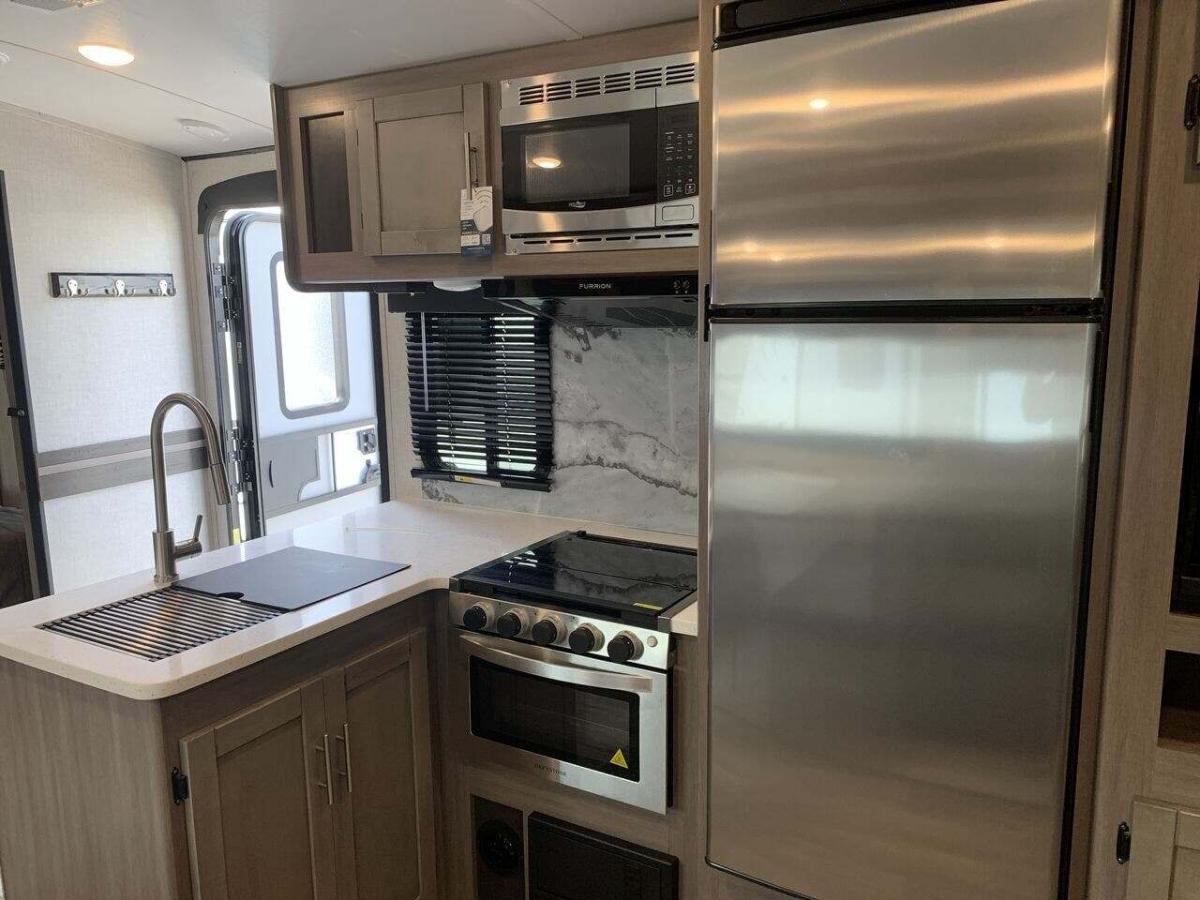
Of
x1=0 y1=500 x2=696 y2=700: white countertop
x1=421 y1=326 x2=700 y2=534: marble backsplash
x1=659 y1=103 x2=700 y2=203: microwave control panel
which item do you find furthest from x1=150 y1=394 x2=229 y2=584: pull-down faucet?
x1=659 y1=103 x2=700 y2=203: microwave control panel

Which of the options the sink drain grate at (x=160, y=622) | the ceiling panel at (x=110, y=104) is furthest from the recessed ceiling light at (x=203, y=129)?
the sink drain grate at (x=160, y=622)

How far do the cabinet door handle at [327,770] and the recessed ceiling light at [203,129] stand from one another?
7.32 ft

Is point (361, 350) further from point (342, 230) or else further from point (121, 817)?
point (121, 817)

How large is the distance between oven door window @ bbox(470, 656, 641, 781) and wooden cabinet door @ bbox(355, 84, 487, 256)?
1.12 meters

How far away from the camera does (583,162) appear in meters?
2.08

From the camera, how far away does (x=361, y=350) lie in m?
4.14

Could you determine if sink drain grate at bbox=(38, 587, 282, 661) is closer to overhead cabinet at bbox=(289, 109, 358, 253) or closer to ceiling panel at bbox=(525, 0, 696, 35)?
overhead cabinet at bbox=(289, 109, 358, 253)

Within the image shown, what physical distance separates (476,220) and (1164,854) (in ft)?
6.27

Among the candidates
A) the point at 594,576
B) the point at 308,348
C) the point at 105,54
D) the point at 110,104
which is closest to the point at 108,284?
the point at 110,104

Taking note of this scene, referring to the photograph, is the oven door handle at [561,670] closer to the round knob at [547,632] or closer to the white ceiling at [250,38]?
the round knob at [547,632]

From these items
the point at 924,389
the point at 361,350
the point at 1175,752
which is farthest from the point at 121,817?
the point at 361,350

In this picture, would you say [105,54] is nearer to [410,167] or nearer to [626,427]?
[410,167]

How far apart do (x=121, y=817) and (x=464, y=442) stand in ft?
4.82

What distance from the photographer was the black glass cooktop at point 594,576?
2.01 m
